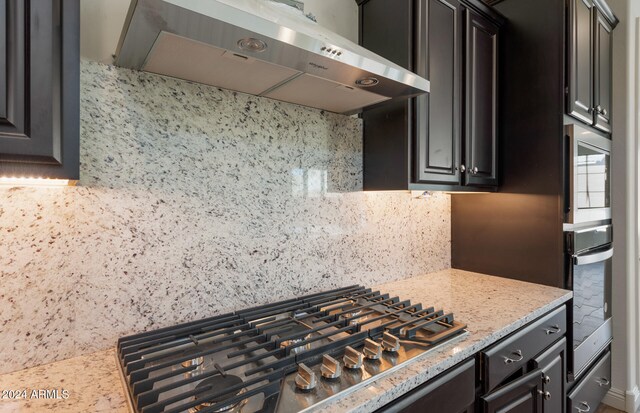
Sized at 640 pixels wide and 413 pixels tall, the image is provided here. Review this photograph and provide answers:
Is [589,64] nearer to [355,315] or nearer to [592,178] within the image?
[592,178]

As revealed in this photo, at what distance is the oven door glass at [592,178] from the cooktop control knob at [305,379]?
170cm

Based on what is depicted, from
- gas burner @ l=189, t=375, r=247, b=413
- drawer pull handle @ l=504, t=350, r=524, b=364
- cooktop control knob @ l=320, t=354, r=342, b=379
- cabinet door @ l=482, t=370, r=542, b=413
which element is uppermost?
cooktop control knob @ l=320, t=354, r=342, b=379

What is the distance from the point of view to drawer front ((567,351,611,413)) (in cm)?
176

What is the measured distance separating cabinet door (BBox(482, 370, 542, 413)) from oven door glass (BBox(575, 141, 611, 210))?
0.94 metres

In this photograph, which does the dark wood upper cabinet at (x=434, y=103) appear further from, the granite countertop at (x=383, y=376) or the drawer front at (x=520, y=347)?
the drawer front at (x=520, y=347)

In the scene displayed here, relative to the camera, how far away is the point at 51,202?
3.15 ft

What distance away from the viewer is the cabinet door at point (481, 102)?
172cm

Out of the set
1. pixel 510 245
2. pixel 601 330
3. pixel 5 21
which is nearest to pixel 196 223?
pixel 5 21

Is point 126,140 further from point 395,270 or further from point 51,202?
point 395,270

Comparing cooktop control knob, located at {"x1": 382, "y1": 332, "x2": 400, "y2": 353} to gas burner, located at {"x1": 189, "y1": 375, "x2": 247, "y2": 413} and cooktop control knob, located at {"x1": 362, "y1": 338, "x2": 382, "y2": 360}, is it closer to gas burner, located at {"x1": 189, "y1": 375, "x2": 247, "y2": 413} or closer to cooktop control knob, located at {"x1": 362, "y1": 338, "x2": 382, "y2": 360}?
cooktop control knob, located at {"x1": 362, "y1": 338, "x2": 382, "y2": 360}

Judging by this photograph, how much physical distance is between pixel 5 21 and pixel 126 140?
0.48 metres

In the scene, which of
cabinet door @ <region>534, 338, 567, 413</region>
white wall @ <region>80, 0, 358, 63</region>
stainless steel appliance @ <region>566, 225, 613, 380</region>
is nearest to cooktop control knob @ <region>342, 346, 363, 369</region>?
cabinet door @ <region>534, 338, 567, 413</region>

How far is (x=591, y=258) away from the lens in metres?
1.81

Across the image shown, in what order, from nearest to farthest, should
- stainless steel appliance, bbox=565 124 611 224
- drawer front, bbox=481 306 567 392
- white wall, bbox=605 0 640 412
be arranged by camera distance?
drawer front, bbox=481 306 567 392 → stainless steel appliance, bbox=565 124 611 224 → white wall, bbox=605 0 640 412
